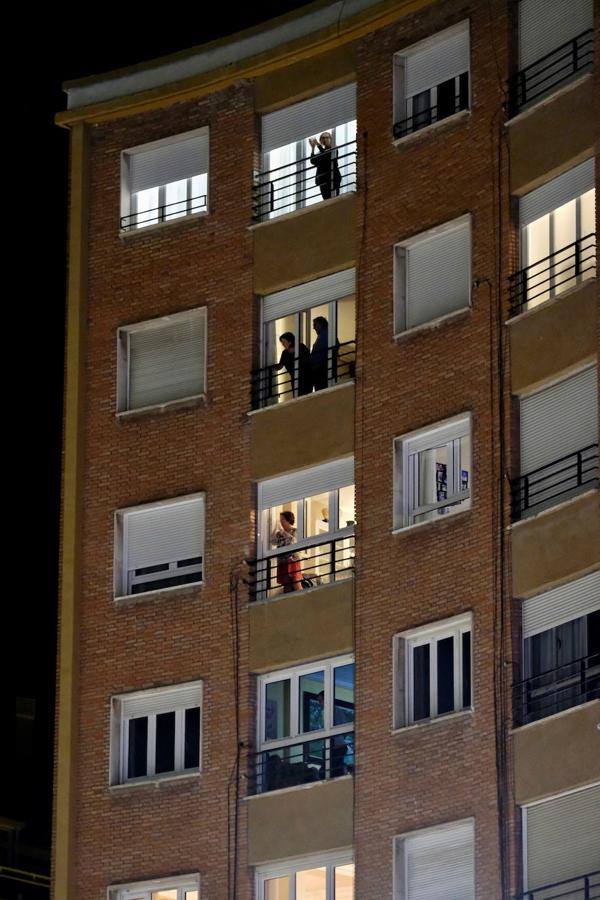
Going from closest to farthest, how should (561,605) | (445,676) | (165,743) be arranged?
1. (561,605)
2. (445,676)
3. (165,743)

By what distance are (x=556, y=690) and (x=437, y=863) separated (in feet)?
10.0

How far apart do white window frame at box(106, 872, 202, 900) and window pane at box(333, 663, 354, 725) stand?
126 inches

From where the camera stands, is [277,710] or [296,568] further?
[296,568]

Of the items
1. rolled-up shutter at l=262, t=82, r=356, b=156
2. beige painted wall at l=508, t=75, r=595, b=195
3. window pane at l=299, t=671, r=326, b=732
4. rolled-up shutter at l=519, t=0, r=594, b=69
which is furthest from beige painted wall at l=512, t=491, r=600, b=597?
rolled-up shutter at l=262, t=82, r=356, b=156

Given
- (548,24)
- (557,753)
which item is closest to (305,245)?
(548,24)

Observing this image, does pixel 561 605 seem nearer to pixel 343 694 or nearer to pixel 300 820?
pixel 343 694

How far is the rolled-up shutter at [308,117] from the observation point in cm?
3750

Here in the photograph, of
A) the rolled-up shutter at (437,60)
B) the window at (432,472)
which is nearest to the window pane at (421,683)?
the window at (432,472)

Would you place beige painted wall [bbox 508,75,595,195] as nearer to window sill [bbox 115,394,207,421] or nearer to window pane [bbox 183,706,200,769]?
window sill [bbox 115,394,207,421]

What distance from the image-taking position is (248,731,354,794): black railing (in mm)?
34594

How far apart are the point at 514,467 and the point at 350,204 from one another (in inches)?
225

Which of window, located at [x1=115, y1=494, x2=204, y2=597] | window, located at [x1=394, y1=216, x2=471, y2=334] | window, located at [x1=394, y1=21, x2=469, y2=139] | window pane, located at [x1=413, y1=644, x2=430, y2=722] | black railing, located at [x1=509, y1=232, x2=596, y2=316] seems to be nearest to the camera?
black railing, located at [x1=509, y1=232, x2=596, y2=316]

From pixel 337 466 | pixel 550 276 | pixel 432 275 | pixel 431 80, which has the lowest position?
pixel 337 466

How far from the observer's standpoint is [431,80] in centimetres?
3622
